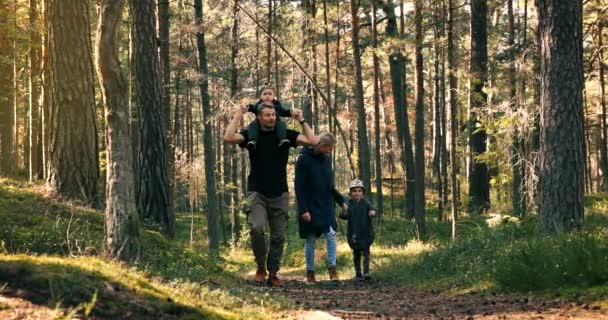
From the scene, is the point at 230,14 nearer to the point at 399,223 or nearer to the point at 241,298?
the point at 399,223

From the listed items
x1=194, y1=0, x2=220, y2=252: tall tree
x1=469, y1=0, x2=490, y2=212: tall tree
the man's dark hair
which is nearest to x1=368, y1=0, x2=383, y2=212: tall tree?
x1=469, y1=0, x2=490, y2=212: tall tree

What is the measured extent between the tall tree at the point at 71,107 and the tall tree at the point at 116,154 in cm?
385

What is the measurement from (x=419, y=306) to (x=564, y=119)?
12.1ft

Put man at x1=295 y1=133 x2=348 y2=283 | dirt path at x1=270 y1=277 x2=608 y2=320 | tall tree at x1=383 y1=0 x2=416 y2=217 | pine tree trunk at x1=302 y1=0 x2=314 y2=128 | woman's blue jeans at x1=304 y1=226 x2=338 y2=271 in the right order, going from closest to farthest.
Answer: dirt path at x1=270 y1=277 x2=608 y2=320, man at x1=295 y1=133 x2=348 y2=283, woman's blue jeans at x1=304 y1=226 x2=338 y2=271, pine tree trunk at x1=302 y1=0 x2=314 y2=128, tall tree at x1=383 y1=0 x2=416 y2=217

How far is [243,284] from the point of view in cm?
846

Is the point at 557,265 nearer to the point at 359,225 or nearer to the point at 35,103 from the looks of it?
the point at 359,225

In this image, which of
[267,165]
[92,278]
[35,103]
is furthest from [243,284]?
[35,103]

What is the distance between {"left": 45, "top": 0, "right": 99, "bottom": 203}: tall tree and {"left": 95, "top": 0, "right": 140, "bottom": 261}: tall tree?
3853 millimetres

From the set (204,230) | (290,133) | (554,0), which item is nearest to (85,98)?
(290,133)

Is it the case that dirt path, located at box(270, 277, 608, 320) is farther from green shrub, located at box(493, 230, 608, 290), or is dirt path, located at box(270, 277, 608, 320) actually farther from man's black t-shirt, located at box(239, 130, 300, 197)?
man's black t-shirt, located at box(239, 130, 300, 197)

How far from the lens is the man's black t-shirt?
8.55 meters

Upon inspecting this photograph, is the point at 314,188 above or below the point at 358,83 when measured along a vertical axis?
below

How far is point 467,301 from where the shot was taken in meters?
7.21

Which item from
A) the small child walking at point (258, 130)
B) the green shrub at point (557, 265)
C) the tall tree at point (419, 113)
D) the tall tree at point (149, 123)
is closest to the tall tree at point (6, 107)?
the tall tree at point (149, 123)
